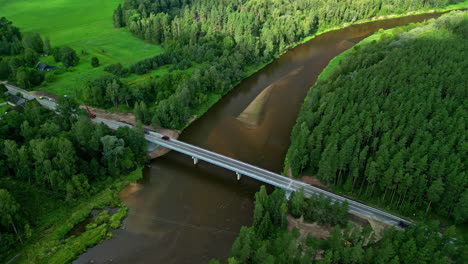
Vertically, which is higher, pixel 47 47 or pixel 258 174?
pixel 47 47

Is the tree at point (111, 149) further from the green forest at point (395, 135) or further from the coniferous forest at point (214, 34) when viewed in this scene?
the green forest at point (395, 135)

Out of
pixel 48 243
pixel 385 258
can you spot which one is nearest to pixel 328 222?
pixel 385 258

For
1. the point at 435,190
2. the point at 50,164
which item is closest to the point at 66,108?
the point at 50,164

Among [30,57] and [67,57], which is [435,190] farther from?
[30,57]

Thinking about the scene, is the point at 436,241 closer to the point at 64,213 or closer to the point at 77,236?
the point at 77,236

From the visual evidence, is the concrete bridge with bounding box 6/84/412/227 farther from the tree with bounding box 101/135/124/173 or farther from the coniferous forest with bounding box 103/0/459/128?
the tree with bounding box 101/135/124/173

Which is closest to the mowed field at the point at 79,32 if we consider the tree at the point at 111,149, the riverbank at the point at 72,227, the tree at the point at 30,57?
the tree at the point at 30,57

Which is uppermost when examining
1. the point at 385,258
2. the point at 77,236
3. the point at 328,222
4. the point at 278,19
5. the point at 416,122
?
the point at 278,19
